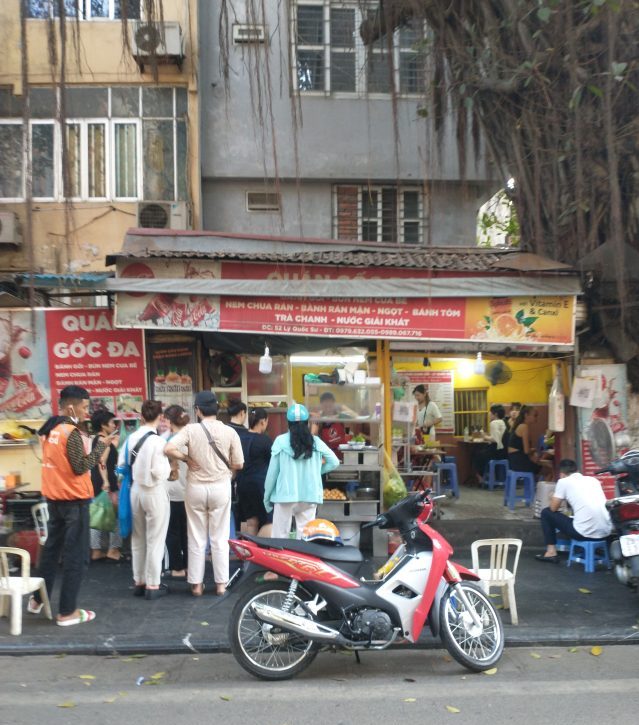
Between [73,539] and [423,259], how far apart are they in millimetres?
5169

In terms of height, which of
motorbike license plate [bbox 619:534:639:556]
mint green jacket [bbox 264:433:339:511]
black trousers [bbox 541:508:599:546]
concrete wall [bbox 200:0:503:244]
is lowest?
black trousers [bbox 541:508:599:546]

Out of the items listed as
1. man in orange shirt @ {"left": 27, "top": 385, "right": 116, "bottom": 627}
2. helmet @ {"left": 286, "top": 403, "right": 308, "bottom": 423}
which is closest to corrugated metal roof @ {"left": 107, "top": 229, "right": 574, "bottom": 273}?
helmet @ {"left": 286, "top": 403, "right": 308, "bottom": 423}

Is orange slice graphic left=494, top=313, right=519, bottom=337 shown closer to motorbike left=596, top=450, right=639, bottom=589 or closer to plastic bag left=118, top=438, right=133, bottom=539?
motorbike left=596, top=450, right=639, bottom=589

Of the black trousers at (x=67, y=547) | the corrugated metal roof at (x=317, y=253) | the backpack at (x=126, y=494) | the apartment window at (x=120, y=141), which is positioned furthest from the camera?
the apartment window at (x=120, y=141)

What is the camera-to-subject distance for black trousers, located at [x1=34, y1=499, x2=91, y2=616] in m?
6.78

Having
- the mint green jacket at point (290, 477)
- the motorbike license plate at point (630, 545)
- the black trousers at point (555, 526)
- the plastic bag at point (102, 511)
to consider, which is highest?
the mint green jacket at point (290, 477)

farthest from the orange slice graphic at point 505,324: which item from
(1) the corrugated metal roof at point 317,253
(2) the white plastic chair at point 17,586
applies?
(2) the white plastic chair at point 17,586

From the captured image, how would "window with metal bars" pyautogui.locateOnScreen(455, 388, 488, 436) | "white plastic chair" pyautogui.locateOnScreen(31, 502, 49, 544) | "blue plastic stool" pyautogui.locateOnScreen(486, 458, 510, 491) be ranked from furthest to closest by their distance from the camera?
"window with metal bars" pyautogui.locateOnScreen(455, 388, 488, 436) < "blue plastic stool" pyautogui.locateOnScreen(486, 458, 510, 491) < "white plastic chair" pyautogui.locateOnScreen(31, 502, 49, 544)

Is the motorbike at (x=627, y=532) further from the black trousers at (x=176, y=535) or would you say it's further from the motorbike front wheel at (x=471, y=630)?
the black trousers at (x=176, y=535)

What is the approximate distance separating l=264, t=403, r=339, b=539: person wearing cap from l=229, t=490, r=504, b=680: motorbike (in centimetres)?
221

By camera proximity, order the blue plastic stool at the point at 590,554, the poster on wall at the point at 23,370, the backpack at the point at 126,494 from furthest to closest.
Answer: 1. the poster on wall at the point at 23,370
2. the blue plastic stool at the point at 590,554
3. the backpack at the point at 126,494

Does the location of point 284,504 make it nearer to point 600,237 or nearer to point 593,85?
point 600,237

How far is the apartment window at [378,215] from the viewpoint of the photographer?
46.0ft

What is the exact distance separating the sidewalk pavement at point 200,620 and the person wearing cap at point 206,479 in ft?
1.38
